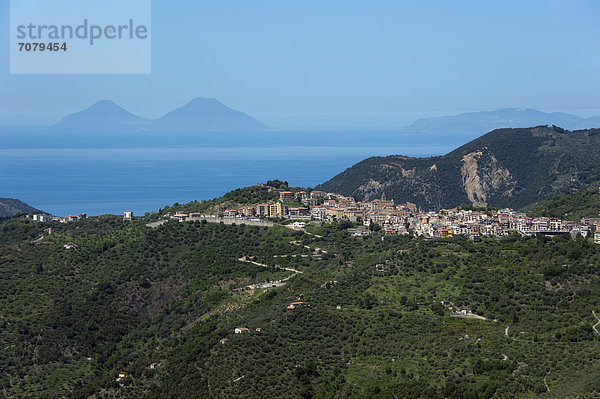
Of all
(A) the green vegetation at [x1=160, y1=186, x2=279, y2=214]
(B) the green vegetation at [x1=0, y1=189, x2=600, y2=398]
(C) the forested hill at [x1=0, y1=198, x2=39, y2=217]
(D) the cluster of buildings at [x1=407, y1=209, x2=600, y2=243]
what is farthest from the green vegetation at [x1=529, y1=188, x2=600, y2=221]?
(C) the forested hill at [x1=0, y1=198, x2=39, y2=217]

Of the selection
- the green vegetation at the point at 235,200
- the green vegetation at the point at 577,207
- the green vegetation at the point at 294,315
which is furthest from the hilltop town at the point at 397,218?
the green vegetation at the point at 294,315

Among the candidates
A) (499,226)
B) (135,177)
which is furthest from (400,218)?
(135,177)

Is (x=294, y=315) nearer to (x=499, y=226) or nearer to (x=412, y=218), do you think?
Result: (x=499, y=226)

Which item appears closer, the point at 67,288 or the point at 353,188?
the point at 67,288

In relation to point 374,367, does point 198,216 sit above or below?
above

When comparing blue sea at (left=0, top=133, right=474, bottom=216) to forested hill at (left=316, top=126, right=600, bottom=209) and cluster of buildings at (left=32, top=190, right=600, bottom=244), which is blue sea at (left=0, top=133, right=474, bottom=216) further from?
cluster of buildings at (left=32, top=190, right=600, bottom=244)

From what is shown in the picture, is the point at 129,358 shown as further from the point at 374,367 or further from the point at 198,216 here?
the point at 198,216

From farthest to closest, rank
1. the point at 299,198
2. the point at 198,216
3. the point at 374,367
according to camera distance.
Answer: the point at 299,198 → the point at 198,216 → the point at 374,367

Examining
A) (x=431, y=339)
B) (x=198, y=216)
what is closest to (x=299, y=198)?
(x=198, y=216)
